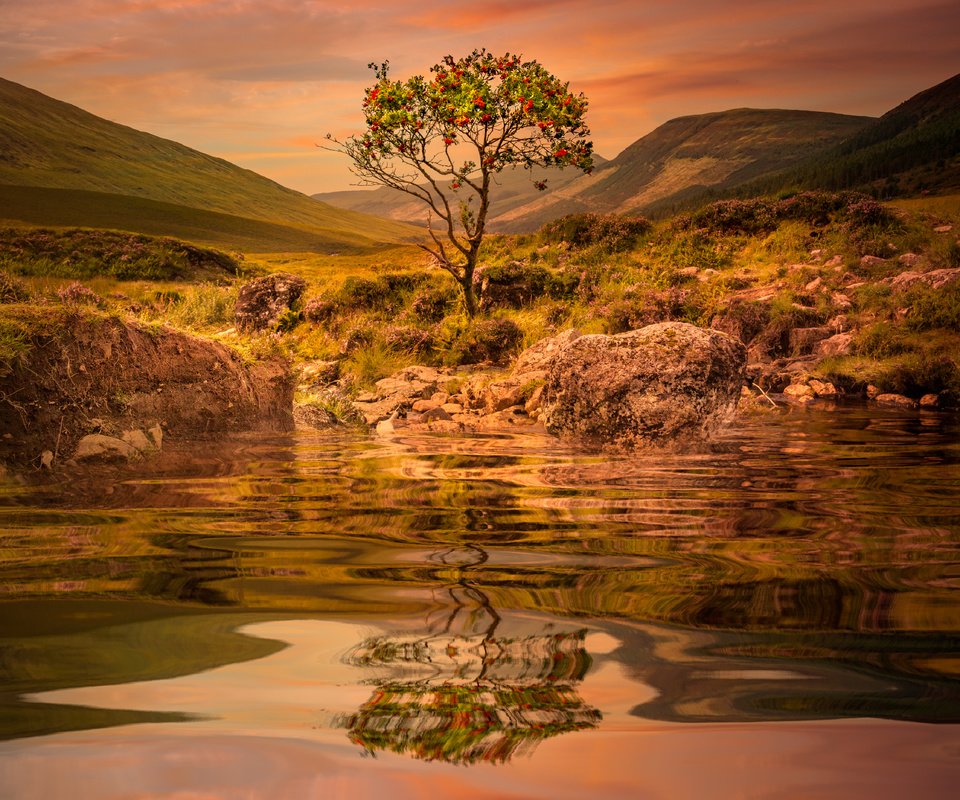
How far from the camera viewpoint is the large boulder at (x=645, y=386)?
336 inches

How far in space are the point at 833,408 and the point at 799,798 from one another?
444 inches

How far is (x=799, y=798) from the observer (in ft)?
4.88

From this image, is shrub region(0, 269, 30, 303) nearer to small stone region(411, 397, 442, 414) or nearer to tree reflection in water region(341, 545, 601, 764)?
small stone region(411, 397, 442, 414)

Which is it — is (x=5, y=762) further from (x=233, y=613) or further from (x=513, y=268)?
(x=513, y=268)

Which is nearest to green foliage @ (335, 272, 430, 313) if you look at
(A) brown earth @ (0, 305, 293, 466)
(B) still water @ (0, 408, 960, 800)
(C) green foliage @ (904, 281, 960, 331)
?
(C) green foliage @ (904, 281, 960, 331)

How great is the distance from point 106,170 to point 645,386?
177 metres

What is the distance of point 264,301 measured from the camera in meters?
22.3

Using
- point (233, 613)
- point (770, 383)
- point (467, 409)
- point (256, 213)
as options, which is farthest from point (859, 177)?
point (256, 213)

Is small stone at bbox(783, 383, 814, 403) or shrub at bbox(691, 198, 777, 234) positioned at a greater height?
shrub at bbox(691, 198, 777, 234)

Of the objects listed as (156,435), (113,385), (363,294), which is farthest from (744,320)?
(113,385)

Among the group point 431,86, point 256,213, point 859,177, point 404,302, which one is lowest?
point 404,302

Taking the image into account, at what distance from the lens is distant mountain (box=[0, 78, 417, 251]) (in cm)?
13825

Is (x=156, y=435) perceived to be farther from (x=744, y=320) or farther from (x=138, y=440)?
(x=744, y=320)

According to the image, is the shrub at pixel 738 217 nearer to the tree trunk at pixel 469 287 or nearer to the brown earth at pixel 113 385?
the tree trunk at pixel 469 287
